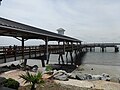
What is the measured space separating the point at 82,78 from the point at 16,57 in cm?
671

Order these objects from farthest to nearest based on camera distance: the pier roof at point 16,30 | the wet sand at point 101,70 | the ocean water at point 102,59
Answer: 1. the ocean water at point 102,59
2. the wet sand at point 101,70
3. the pier roof at point 16,30

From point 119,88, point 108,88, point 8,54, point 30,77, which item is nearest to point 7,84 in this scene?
point 30,77

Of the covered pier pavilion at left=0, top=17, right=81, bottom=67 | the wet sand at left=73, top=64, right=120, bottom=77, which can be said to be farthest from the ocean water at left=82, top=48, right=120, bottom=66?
the covered pier pavilion at left=0, top=17, right=81, bottom=67

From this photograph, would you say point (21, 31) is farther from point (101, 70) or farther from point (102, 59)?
point (102, 59)

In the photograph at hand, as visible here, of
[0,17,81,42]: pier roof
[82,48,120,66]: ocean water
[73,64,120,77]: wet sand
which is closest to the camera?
[0,17,81,42]: pier roof

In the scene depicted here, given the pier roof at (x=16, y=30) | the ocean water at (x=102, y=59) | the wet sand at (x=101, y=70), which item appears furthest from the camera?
the ocean water at (x=102, y=59)

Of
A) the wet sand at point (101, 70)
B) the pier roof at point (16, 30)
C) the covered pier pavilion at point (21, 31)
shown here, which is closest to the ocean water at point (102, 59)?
the wet sand at point (101, 70)

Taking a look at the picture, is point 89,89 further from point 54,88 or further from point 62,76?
point 62,76

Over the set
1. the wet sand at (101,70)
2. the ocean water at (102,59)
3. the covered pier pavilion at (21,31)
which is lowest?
the wet sand at (101,70)

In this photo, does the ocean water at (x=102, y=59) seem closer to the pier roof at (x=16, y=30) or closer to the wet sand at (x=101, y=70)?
the wet sand at (x=101, y=70)

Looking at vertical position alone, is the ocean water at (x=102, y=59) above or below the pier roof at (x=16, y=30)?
below

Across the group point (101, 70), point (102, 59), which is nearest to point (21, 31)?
point (101, 70)

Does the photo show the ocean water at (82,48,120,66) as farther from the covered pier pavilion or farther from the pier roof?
the pier roof

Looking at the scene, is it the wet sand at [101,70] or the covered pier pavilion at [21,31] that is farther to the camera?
the wet sand at [101,70]
